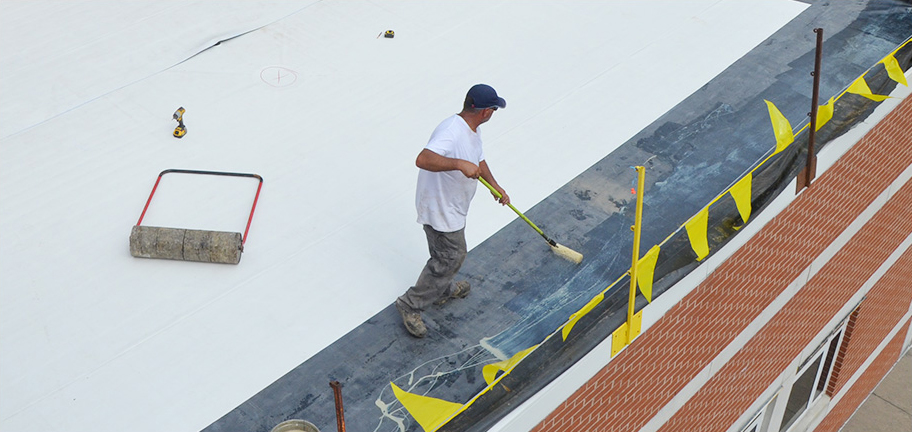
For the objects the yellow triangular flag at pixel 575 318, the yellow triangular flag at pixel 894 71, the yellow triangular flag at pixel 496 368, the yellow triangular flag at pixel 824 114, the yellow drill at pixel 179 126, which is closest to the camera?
the yellow triangular flag at pixel 496 368

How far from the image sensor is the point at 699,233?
23.6 ft

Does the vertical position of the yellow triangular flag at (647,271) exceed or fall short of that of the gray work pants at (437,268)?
it exceeds it

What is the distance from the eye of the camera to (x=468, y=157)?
710 cm

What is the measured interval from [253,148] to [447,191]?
3.02 m

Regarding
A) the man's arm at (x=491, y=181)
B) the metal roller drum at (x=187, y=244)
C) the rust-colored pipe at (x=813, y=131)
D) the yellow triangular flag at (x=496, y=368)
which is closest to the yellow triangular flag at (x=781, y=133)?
the rust-colored pipe at (x=813, y=131)

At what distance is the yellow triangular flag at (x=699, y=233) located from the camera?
7109 millimetres

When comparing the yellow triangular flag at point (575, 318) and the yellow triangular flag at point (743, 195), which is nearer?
the yellow triangular flag at point (575, 318)

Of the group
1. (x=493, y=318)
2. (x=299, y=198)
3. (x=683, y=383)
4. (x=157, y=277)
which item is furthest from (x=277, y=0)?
(x=683, y=383)

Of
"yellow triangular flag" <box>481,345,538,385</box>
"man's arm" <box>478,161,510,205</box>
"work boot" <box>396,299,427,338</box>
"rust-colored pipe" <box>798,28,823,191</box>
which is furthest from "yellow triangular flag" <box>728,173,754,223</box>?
"work boot" <box>396,299,427,338</box>

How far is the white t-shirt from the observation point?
23.0 ft

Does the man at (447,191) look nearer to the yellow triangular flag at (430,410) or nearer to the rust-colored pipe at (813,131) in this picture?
the yellow triangular flag at (430,410)

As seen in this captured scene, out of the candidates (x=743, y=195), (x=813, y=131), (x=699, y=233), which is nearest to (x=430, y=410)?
(x=699, y=233)

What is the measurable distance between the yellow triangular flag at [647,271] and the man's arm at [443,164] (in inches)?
54.6

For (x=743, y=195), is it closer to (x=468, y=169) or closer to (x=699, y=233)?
(x=699, y=233)
